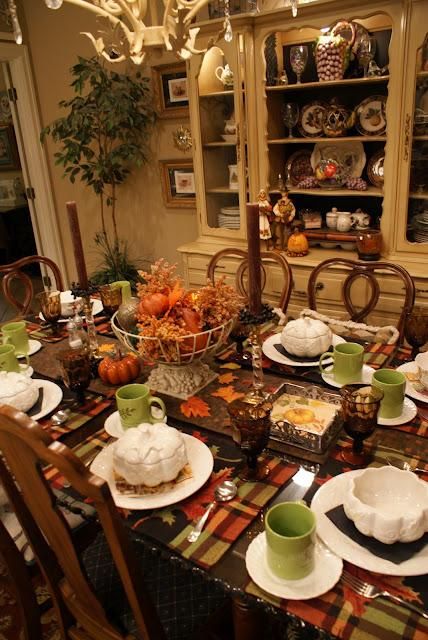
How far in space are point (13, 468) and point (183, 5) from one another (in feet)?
4.10

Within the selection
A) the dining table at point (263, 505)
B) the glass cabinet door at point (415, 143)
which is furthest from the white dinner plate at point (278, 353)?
the glass cabinet door at point (415, 143)

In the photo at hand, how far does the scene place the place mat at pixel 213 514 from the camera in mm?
913

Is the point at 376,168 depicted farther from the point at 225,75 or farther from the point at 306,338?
the point at 306,338

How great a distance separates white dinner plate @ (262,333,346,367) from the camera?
1.52 metres

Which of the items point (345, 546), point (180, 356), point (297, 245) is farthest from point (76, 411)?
point (297, 245)

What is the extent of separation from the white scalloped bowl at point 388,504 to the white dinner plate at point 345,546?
3cm

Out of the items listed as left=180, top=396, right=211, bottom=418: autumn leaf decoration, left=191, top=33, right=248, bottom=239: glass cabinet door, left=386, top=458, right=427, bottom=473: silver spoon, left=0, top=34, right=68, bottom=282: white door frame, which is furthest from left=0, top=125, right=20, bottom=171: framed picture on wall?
left=386, top=458, right=427, bottom=473: silver spoon

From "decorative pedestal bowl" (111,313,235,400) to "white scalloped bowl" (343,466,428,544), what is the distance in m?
0.54

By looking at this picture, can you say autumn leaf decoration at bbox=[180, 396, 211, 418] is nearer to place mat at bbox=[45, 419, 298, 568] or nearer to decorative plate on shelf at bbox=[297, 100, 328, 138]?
place mat at bbox=[45, 419, 298, 568]

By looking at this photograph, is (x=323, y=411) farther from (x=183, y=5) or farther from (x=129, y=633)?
(x=183, y=5)

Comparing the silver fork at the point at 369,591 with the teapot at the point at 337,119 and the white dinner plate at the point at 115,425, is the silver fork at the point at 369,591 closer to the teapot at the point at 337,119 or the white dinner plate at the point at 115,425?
the white dinner plate at the point at 115,425

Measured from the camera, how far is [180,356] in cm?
136

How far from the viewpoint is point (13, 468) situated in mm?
925

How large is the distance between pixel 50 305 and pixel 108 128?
1674mm
